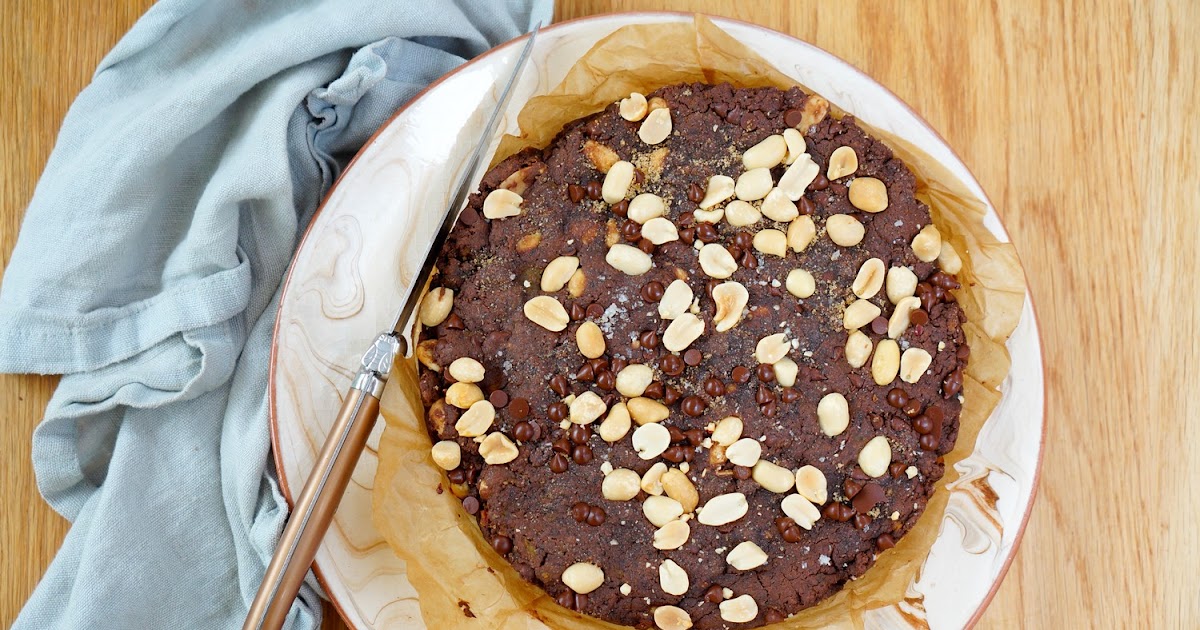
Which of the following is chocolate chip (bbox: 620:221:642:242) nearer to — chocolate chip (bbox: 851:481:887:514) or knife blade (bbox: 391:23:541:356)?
knife blade (bbox: 391:23:541:356)

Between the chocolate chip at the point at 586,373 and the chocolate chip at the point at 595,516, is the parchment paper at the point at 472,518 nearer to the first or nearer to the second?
the chocolate chip at the point at 595,516

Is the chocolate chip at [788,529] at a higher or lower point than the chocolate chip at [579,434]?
lower

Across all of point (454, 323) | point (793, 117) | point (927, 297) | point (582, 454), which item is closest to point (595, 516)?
point (582, 454)

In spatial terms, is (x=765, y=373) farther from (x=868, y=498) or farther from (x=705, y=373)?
(x=868, y=498)

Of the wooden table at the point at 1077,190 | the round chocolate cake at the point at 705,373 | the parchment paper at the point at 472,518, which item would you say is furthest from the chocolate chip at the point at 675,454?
the wooden table at the point at 1077,190

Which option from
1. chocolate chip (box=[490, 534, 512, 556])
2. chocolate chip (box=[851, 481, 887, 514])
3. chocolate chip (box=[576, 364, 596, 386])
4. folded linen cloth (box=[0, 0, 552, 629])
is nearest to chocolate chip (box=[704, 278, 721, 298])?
chocolate chip (box=[576, 364, 596, 386])

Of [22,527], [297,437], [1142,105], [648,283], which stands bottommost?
[22,527]

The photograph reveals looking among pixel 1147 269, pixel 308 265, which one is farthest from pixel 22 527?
pixel 1147 269

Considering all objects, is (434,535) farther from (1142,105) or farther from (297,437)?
(1142,105)
